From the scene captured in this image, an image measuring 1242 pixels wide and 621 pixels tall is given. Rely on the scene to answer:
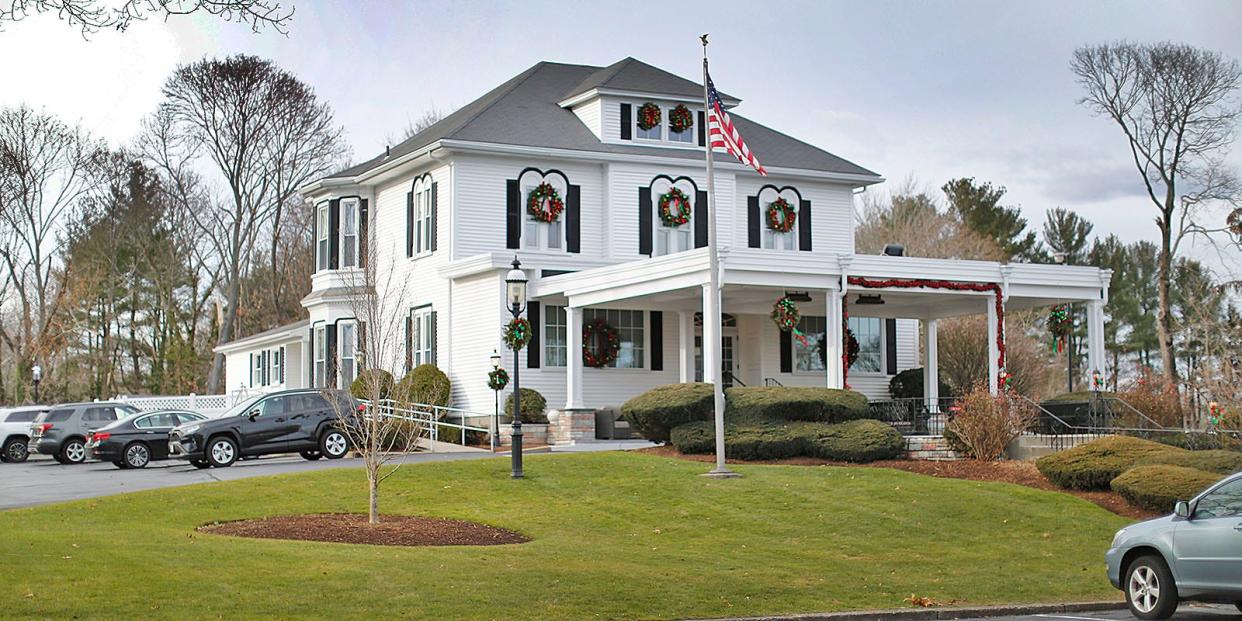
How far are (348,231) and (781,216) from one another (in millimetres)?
12611

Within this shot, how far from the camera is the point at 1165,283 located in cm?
4772

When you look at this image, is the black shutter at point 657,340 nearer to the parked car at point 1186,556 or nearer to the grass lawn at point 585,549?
the grass lawn at point 585,549

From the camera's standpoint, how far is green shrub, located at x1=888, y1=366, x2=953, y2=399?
3916cm

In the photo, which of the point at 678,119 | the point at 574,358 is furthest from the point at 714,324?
the point at 678,119

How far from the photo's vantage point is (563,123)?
38.8 meters

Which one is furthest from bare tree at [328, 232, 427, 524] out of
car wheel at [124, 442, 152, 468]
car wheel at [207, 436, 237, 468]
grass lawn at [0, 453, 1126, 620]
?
car wheel at [124, 442, 152, 468]

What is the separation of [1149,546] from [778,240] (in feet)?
87.1

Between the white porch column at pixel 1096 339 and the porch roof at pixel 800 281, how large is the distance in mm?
286

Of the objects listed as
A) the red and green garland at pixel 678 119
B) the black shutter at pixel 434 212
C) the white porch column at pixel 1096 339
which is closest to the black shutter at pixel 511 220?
the black shutter at pixel 434 212

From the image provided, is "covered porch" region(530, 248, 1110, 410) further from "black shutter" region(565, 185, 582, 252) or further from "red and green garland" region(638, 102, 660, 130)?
"red and green garland" region(638, 102, 660, 130)

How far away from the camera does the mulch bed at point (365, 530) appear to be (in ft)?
55.6

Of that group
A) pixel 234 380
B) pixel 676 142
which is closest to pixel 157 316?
pixel 234 380

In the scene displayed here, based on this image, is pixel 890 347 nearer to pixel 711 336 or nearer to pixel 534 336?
pixel 534 336

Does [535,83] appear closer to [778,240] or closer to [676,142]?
[676,142]
